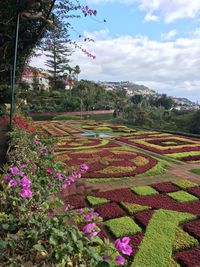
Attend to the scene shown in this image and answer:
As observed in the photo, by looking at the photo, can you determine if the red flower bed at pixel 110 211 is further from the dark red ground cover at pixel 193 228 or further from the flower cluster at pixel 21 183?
the flower cluster at pixel 21 183

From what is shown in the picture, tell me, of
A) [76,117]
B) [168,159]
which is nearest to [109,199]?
[168,159]

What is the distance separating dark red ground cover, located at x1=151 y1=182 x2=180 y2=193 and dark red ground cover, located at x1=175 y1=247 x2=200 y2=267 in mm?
2659

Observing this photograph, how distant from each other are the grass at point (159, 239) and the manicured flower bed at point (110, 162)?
9.62 ft

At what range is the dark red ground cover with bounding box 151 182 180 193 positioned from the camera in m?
6.50

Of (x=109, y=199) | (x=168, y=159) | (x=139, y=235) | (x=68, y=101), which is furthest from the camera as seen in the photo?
(x=68, y=101)

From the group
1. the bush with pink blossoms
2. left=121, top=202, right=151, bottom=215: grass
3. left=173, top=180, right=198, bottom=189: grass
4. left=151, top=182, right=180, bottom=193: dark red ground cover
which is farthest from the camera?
left=173, top=180, right=198, bottom=189: grass

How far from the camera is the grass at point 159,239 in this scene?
139 inches

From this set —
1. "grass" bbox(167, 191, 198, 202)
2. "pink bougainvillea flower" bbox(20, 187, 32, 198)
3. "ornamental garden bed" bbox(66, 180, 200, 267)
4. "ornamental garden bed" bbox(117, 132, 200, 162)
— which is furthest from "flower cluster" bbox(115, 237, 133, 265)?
"ornamental garden bed" bbox(117, 132, 200, 162)

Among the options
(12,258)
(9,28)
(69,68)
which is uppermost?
(69,68)

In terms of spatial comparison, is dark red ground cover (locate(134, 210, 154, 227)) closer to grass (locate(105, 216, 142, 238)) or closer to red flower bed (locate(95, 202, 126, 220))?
grass (locate(105, 216, 142, 238))

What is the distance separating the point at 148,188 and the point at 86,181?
5.82 feet

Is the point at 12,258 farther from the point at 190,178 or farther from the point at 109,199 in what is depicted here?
the point at 190,178

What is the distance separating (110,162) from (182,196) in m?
3.83

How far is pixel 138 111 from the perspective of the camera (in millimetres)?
24938
